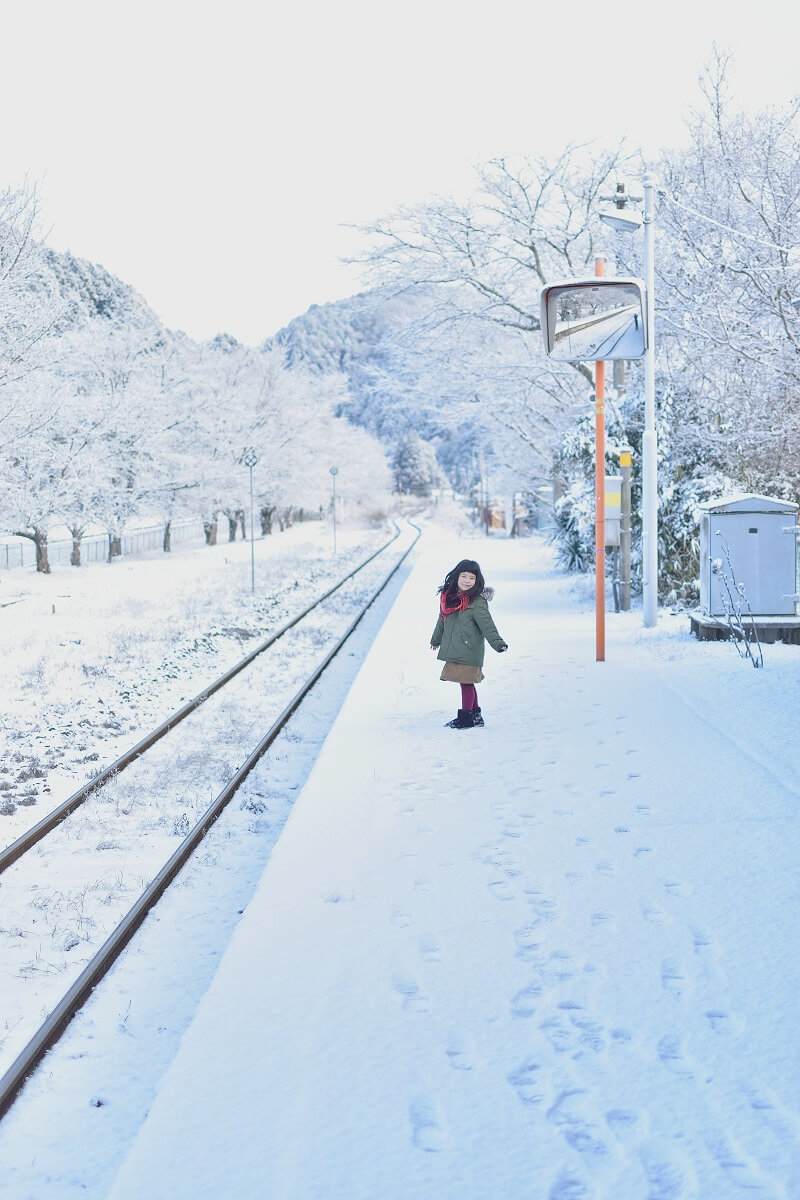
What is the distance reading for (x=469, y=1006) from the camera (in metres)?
3.97

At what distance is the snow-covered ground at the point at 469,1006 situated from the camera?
3.08m

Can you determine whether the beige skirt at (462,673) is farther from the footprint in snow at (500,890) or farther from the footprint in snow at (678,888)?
the footprint in snow at (678,888)

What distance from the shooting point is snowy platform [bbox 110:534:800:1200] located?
10.0 feet

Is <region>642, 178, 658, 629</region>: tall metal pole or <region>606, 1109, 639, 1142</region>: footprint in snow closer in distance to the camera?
<region>606, 1109, 639, 1142</region>: footprint in snow

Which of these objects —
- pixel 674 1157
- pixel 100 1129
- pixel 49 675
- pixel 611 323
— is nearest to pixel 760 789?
pixel 674 1157

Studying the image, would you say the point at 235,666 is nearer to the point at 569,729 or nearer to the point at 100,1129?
the point at 569,729

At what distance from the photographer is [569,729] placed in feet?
28.2

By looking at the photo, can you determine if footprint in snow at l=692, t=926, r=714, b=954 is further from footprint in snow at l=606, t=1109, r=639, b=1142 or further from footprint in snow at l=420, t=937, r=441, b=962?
footprint in snow at l=606, t=1109, r=639, b=1142

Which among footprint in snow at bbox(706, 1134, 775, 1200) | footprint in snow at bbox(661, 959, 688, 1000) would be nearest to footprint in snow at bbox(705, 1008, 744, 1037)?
footprint in snow at bbox(661, 959, 688, 1000)

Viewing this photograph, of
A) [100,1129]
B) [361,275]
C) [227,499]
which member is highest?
[361,275]

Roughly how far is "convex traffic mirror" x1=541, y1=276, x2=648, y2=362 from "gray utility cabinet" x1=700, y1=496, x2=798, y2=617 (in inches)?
99.2

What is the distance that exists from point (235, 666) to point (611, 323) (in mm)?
5706

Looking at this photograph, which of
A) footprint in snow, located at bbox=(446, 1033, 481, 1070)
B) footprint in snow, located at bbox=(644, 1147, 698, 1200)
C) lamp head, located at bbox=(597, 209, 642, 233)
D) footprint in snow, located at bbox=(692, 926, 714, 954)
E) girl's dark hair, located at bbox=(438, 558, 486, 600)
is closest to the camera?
footprint in snow, located at bbox=(644, 1147, 698, 1200)

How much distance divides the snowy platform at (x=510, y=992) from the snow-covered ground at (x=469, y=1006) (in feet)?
0.04
